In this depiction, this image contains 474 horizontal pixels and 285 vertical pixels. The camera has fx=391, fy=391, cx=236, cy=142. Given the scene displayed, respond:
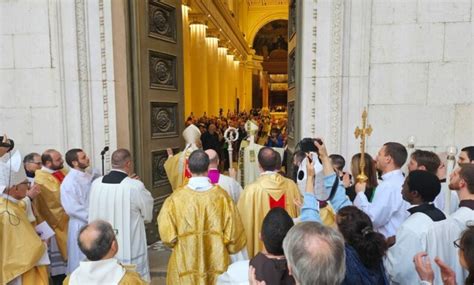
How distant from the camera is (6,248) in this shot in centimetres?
339

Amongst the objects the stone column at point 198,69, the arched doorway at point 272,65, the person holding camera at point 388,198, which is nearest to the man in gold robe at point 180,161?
the person holding camera at point 388,198

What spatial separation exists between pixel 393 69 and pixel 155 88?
11.0ft

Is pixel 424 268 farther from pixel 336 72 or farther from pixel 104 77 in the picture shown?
pixel 104 77

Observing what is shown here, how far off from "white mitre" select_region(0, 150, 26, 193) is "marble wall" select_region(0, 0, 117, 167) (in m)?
1.79

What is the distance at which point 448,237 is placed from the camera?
2.58 meters

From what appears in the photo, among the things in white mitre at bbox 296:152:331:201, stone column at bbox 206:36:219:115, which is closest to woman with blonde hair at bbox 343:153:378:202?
white mitre at bbox 296:152:331:201

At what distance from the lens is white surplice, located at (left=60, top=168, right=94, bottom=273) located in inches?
171

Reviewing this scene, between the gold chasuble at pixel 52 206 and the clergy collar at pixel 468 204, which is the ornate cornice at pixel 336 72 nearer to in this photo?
the clergy collar at pixel 468 204

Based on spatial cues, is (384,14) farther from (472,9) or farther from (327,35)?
(472,9)

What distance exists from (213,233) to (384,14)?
3617 mm

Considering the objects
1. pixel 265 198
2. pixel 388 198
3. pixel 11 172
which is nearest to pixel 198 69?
pixel 265 198

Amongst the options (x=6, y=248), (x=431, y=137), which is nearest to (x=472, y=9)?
(x=431, y=137)

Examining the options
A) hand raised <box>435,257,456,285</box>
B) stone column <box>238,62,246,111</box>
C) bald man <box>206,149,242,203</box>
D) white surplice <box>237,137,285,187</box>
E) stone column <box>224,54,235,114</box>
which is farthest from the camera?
stone column <box>238,62,246,111</box>

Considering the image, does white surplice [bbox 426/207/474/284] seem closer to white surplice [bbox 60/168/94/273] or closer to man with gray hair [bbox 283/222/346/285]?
man with gray hair [bbox 283/222/346/285]
